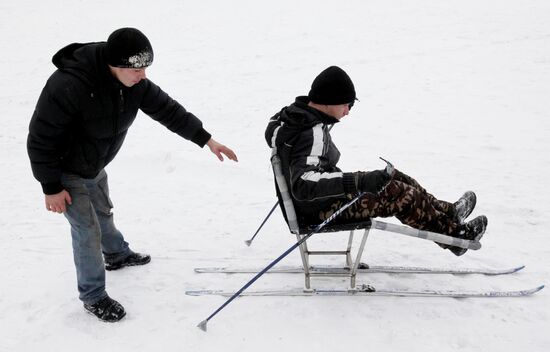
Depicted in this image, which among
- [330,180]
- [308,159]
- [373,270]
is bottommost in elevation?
[373,270]

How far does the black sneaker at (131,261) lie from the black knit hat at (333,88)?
2.11 m

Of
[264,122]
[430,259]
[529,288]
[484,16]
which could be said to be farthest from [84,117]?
[484,16]

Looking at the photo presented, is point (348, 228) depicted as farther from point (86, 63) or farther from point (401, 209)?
point (86, 63)

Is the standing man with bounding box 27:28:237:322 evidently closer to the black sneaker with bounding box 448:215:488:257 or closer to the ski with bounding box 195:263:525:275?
the ski with bounding box 195:263:525:275

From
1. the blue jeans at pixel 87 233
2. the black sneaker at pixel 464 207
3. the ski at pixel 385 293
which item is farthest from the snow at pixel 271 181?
the black sneaker at pixel 464 207

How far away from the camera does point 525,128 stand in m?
6.84

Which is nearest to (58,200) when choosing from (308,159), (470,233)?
(308,159)

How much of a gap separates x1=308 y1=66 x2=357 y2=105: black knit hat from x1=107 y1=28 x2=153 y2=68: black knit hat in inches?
47.2

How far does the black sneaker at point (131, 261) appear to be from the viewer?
397 centimetres

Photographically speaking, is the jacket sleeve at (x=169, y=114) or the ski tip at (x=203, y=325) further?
the jacket sleeve at (x=169, y=114)

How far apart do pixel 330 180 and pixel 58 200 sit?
70.1 inches

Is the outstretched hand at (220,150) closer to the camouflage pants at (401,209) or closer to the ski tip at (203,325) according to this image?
the camouflage pants at (401,209)

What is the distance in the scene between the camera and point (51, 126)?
9.25 ft

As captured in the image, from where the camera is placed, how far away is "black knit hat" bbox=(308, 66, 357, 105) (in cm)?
321
